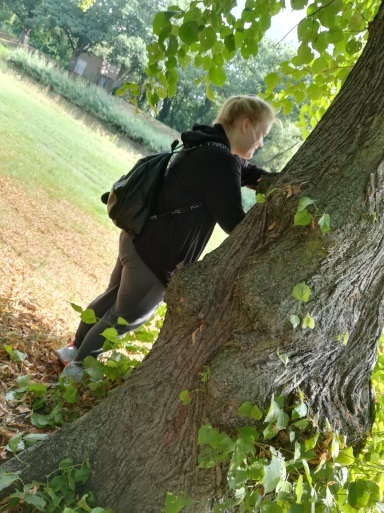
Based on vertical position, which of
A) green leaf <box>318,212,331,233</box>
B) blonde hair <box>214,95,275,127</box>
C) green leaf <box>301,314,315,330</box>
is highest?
blonde hair <box>214,95,275,127</box>

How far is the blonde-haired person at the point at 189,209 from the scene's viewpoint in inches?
98.3

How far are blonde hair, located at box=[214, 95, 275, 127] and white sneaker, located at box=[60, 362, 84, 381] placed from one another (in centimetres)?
165

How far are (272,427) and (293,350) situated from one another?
29 centimetres

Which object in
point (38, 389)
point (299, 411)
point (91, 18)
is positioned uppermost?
point (91, 18)

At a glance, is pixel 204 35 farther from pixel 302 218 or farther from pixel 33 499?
pixel 33 499

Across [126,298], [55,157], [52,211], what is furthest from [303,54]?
[55,157]

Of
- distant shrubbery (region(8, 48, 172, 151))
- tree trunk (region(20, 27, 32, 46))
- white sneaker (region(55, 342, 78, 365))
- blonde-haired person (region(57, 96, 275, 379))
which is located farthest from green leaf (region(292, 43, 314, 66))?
tree trunk (region(20, 27, 32, 46))

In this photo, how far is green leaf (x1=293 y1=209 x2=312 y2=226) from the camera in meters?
1.81

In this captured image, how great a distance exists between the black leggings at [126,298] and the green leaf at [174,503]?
124 centimetres

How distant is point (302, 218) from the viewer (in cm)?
181

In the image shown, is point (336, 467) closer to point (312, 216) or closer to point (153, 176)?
point (312, 216)

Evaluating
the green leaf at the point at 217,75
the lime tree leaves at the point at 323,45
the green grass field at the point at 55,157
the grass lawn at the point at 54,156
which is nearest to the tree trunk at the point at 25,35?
the green grass field at the point at 55,157

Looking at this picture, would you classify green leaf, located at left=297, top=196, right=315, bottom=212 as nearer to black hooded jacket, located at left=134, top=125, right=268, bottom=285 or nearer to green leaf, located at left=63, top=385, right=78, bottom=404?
black hooded jacket, located at left=134, top=125, right=268, bottom=285

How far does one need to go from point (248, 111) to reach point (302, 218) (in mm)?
1109
